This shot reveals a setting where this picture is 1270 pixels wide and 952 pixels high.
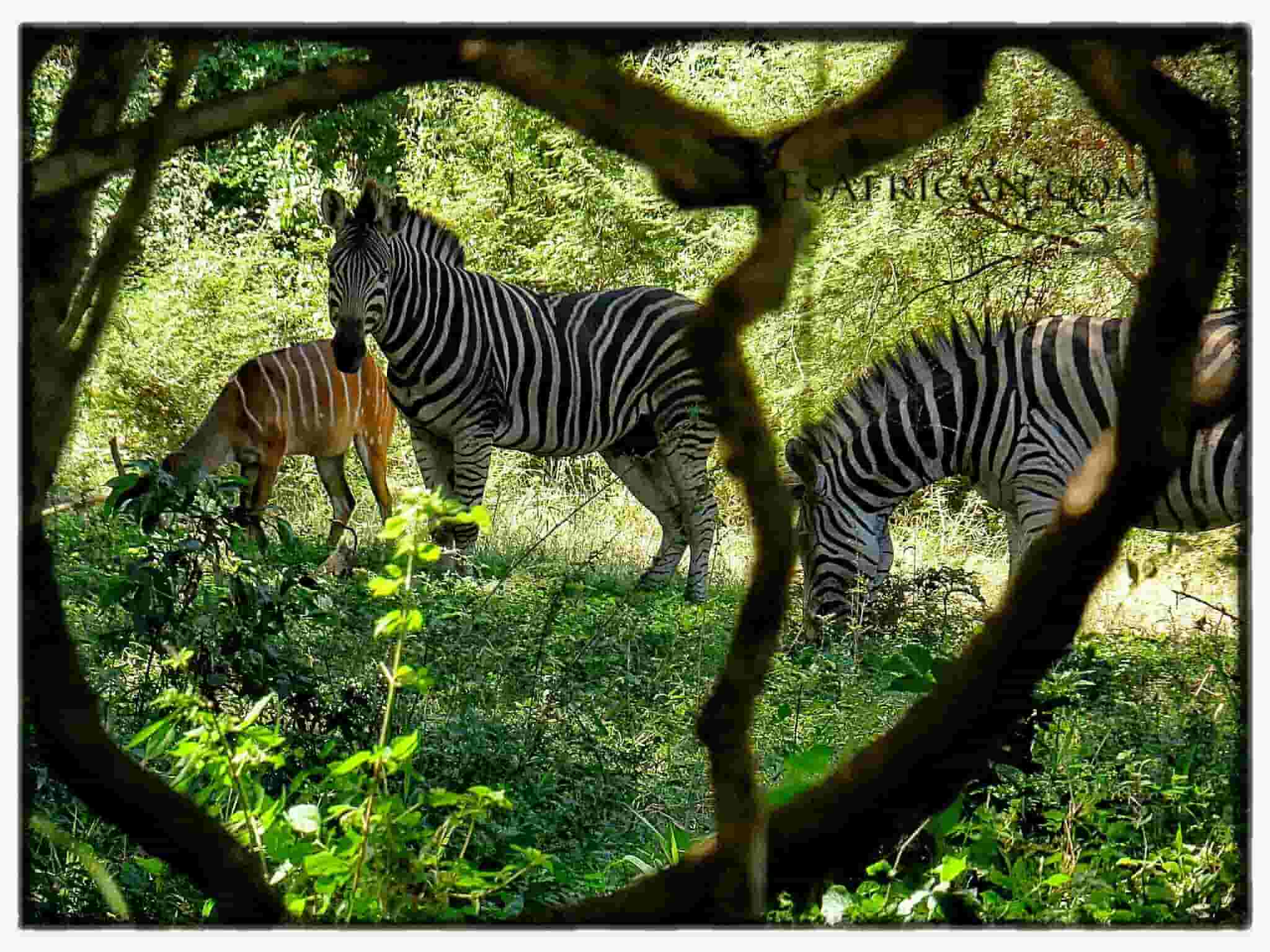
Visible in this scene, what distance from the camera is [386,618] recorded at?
1.79 m

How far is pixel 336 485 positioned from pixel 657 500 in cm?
105

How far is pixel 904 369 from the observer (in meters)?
4.35

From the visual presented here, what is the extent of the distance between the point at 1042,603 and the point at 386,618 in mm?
791

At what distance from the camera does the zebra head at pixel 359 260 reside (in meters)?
4.44

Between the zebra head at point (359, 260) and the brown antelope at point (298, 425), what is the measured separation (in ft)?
0.38

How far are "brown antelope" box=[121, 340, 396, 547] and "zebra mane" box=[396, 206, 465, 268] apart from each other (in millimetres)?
439

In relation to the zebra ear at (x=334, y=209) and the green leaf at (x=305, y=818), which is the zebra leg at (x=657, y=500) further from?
the green leaf at (x=305, y=818)

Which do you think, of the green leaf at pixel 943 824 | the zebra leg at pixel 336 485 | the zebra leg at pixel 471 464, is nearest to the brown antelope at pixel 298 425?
the zebra leg at pixel 336 485

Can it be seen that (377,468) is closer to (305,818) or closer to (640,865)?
(640,865)

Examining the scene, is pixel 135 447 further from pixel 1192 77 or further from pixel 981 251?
pixel 1192 77

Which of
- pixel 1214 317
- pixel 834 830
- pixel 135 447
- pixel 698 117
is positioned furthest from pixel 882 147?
pixel 135 447

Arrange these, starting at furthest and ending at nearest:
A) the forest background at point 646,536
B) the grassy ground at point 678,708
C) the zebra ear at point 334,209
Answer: the zebra ear at point 334,209
the forest background at point 646,536
the grassy ground at point 678,708

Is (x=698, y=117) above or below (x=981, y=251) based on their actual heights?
below

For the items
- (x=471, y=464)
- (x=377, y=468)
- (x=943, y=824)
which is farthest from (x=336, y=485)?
(x=943, y=824)
